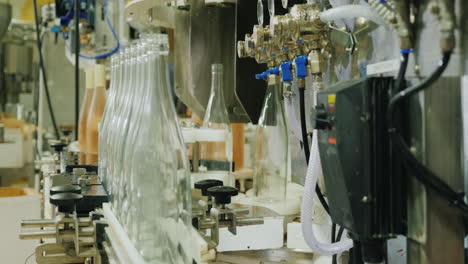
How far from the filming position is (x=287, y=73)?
1.00m

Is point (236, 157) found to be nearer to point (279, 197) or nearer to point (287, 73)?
point (279, 197)

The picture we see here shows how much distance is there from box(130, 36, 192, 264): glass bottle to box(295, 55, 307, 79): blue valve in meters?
0.30

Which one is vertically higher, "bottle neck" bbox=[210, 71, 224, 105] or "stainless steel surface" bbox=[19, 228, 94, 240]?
"bottle neck" bbox=[210, 71, 224, 105]

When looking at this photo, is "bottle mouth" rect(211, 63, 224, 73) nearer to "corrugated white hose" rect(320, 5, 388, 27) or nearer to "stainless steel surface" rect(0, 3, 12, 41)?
"corrugated white hose" rect(320, 5, 388, 27)

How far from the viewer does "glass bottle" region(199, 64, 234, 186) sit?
1276 millimetres

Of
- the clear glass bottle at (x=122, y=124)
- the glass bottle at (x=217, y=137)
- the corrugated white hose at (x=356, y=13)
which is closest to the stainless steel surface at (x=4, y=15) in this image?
the glass bottle at (x=217, y=137)

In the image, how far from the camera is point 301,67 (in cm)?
91

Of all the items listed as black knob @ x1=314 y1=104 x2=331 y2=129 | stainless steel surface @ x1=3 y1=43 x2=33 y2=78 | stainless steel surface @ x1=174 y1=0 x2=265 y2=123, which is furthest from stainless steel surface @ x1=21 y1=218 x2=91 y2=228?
stainless steel surface @ x1=3 y1=43 x2=33 y2=78

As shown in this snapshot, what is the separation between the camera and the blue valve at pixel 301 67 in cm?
90

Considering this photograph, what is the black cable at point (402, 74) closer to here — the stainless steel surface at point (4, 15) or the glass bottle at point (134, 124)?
the glass bottle at point (134, 124)

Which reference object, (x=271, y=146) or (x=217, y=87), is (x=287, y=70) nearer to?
(x=271, y=146)

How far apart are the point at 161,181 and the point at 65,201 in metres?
0.17

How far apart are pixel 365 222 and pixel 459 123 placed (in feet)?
0.60

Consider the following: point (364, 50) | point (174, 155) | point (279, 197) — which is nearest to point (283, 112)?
point (279, 197)
